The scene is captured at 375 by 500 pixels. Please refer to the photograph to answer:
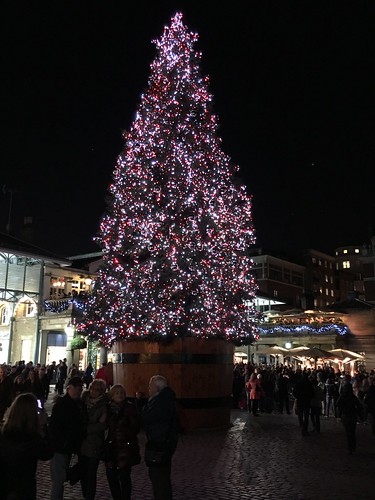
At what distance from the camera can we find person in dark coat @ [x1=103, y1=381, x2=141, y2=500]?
642 centimetres

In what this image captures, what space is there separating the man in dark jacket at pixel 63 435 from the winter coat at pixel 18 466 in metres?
1.86

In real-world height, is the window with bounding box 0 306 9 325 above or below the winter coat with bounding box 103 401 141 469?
above

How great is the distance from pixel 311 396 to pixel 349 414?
3.25m

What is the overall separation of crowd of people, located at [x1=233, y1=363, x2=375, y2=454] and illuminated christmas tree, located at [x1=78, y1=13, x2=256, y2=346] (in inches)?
102

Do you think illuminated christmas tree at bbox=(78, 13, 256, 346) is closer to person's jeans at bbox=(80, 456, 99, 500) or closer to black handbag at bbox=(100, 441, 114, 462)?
person's jeans at bbox=(80, 456, 99, 500)

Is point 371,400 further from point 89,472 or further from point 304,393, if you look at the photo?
point 89,472

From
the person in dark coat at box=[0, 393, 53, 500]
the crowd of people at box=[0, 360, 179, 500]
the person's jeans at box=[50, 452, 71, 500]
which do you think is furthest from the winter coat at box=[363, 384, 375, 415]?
the person in dark coat at box=[0, 393, 53, 500]

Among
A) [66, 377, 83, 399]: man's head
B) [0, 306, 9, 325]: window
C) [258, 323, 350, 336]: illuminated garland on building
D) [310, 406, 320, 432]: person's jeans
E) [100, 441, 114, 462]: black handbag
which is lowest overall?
[310, 406, 320, 432]: person's jeans

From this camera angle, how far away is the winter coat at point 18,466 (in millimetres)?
4438

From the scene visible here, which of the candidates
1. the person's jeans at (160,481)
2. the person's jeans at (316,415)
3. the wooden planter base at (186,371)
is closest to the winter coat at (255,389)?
the person's jeans at (316,415)

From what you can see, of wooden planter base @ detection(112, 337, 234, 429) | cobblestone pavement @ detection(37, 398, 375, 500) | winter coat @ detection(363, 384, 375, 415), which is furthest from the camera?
wooden planter base @ detection(112, 337, 234, 429)

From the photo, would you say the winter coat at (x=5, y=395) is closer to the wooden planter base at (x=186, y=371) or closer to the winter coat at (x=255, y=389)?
the wooden planter base at (x=186, y=371)

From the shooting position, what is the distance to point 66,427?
21.1 feet

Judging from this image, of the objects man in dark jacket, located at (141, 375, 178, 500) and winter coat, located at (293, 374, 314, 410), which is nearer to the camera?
man in dark jacket, located at (141, 375, 178, 500)
